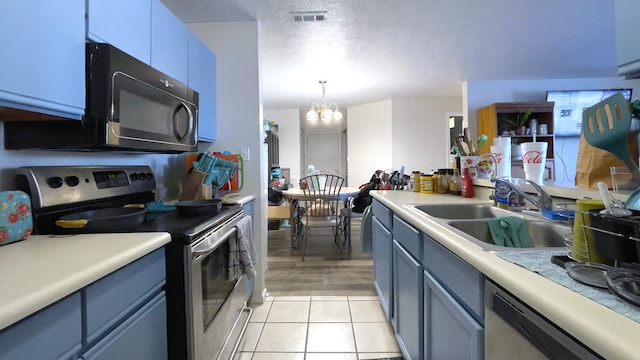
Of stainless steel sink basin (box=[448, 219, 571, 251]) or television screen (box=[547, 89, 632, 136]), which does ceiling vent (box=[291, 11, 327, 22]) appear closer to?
stainless steel sink basin (box=[448, 219, 571, 251])

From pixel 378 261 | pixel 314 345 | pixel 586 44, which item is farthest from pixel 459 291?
pixel 586 44

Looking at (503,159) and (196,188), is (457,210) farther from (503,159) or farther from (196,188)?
(196,188)

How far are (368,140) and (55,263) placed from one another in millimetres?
5532

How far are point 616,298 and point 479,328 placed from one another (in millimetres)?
323

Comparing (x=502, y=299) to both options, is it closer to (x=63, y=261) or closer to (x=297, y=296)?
(x=63, y=261)

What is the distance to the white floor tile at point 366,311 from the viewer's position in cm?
202

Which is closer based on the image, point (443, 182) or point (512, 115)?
point (443, 182)

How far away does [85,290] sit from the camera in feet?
2.19

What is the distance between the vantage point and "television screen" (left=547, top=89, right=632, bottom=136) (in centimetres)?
423

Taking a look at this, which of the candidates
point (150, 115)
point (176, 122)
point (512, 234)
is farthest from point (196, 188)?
point (512, 234)

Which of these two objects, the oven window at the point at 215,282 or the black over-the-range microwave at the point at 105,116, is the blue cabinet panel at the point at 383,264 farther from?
the black over-the-range microwave at the point at 105,116

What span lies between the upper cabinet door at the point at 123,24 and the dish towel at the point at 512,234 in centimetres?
168

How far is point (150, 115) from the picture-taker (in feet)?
4.48

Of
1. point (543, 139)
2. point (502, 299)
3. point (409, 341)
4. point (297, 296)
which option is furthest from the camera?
point (543, 139)
